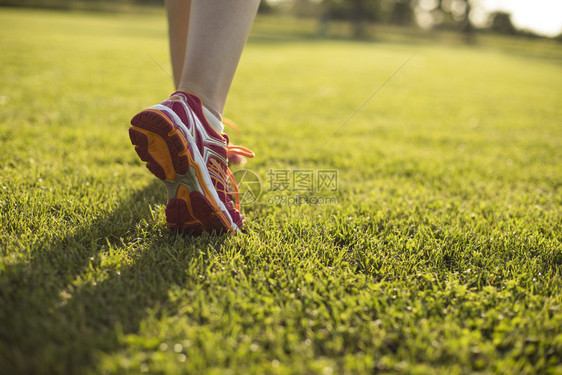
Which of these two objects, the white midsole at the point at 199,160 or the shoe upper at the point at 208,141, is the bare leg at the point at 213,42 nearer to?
the shoe upper at the point at 208,141

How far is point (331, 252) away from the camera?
1478 millimetres

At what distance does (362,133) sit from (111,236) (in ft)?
9.59

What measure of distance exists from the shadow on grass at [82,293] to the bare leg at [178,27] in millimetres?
1015

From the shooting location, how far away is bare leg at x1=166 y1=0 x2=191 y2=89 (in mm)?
1945

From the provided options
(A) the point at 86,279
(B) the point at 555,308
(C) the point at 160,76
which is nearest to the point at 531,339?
(B) the point at 555,308

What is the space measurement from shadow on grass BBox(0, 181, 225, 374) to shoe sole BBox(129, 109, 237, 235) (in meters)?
0.08

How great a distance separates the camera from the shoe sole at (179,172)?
1308 mm

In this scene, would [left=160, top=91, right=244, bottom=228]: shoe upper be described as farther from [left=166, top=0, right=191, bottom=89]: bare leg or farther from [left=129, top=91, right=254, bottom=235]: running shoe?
[left=166, top=0, right=191, bottom=89]: bare leg

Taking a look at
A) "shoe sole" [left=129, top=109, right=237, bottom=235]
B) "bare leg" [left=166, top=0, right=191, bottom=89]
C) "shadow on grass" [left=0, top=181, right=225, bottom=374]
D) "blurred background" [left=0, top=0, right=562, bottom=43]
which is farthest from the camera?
"blurred background" [left=0, top=0, right=562, bottom=43]

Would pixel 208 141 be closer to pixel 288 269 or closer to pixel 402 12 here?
pixel 288 269

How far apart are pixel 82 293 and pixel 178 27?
1535mm

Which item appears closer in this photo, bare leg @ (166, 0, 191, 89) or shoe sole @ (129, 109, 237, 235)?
shoe sole @ (129, 109, 237, 235)

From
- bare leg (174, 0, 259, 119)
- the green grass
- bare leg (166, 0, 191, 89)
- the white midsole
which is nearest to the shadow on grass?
the green grass

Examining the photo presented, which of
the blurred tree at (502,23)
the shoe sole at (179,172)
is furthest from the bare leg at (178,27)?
the blurred tree at (502,23)
